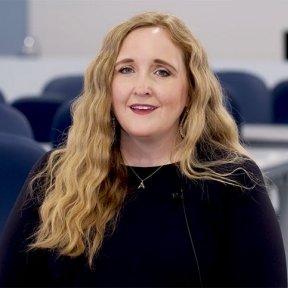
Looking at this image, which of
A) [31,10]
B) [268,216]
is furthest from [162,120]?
[31,10]

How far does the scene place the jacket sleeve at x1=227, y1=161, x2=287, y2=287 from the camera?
1396 mm

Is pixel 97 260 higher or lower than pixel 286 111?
higher

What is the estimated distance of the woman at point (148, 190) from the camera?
1.42m

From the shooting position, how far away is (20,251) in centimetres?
151

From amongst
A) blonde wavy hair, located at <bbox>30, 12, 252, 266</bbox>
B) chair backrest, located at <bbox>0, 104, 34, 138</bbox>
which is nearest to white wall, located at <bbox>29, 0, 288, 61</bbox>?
chair backrest, located at <bbox>0, 104, 34, 138</bbox>

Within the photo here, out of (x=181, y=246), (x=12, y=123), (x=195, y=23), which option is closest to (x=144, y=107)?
(x=181, y=246)

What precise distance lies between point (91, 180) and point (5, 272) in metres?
0.24

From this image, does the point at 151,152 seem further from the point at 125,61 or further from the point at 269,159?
the point at 269,159

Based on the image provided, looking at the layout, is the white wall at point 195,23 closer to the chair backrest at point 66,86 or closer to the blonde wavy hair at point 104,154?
the chair backrest at point 66,86

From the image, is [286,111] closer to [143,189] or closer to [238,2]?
[238,2]

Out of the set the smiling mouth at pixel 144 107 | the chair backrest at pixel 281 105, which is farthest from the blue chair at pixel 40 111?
the smiling mouth at pixel 144 107

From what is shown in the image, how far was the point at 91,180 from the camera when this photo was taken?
1540 mm

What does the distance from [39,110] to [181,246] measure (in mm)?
2821

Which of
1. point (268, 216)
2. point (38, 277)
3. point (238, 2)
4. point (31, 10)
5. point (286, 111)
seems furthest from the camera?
point (31, 10)
